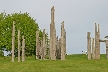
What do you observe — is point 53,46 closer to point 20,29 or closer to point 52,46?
point 52,46

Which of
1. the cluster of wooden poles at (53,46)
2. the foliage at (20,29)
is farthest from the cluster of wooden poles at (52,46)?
the foliage at (20,29)

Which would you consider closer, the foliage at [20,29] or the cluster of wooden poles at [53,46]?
the cluster of wooden poles at [53,46]

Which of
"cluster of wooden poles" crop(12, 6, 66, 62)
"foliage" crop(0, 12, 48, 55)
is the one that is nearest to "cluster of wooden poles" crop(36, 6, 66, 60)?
"cluster of wooden poles" crop(12, 6, 66, 62)

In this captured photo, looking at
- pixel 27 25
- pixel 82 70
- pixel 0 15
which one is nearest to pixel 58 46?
pixel 82 70

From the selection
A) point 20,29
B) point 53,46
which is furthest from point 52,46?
point 20,29

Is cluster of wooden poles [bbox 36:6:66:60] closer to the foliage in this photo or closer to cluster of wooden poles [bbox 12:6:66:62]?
cluster of wooden poles [bbox 12:6:66:62]

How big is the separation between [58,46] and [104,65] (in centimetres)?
1261

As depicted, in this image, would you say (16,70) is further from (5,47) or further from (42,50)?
(5,47)

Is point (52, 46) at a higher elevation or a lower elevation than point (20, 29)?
lower

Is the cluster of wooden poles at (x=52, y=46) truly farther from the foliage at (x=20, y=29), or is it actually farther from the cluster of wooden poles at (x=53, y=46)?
the foliage at (x=20, y=29)

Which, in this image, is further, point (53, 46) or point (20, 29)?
point (20, 29)

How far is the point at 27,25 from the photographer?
55.0 meters

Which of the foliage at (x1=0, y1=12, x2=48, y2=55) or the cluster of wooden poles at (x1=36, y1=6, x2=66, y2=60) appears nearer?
the cluster of wooden poles at (x1=36, y1=6, x2=66, y2=60)

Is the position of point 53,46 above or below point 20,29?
below
